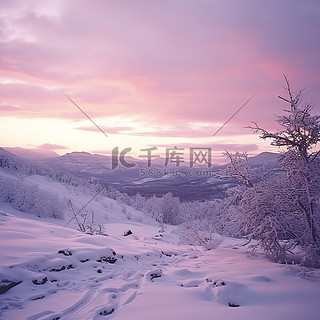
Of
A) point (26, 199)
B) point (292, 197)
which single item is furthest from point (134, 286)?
point (26, 199)

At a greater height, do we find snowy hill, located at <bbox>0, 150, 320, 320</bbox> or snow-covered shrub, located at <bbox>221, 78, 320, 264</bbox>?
snow-covered shrub, located at <bbox>221, 78, 320, 264</bbox>

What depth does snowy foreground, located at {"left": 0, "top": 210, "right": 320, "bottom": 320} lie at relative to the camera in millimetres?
4349

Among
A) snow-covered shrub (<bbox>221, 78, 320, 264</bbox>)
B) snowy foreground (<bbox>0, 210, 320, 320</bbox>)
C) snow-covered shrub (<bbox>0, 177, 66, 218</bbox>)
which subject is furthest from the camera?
snow-covered shrub (<bbox>0, 177, 66, 218</bbox>)

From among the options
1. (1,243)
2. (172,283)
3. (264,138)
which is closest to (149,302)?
(172,283)

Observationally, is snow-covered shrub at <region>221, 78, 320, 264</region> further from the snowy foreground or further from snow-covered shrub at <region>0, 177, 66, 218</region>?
snow-covered shrub at <region>0, 177, 66, 218</region>

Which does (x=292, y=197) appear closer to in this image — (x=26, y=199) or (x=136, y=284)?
(x=136, y=284)

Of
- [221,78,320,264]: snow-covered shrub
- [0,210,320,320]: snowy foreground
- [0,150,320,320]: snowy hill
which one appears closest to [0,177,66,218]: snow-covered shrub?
[0,150,320,320]: snowy hill

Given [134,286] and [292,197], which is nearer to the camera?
[134,286]

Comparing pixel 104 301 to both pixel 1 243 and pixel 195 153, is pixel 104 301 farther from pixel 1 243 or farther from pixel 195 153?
pixel 195 153

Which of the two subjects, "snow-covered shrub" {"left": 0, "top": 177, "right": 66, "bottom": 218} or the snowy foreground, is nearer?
the snowy foreground

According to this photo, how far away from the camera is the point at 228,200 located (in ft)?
28.1

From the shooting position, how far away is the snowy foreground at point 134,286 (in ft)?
14.3

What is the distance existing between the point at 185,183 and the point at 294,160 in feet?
484

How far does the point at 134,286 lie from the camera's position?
5.86 m
